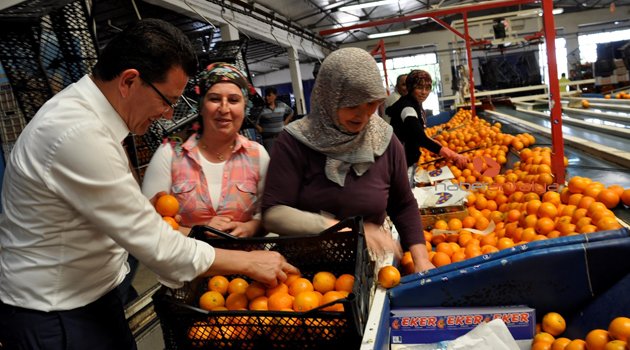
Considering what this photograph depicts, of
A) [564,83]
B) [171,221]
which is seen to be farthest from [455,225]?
[564,83]

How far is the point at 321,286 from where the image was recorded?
1.35 m

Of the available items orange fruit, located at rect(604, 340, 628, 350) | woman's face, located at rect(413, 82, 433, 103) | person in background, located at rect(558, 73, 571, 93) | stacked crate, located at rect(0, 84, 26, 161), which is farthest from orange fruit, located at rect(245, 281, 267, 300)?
person in background, located at rect(558, 73, 571, 93)

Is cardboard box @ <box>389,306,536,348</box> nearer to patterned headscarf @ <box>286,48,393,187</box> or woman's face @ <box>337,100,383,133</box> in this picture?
patterned headscarf @ <box>286,48,393,187</box>

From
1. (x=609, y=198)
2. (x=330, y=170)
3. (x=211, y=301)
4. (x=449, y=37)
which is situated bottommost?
(x=609, y=198)

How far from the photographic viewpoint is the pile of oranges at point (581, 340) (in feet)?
3.98

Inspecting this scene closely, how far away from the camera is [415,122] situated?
144 inches

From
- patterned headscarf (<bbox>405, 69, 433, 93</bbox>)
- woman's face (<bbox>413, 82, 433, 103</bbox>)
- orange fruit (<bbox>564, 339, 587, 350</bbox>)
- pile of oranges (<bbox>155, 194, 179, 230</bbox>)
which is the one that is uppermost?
patterned headscarf (<bbox>405, 69, 433, 93</bbox>)

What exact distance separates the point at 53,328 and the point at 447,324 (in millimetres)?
1168

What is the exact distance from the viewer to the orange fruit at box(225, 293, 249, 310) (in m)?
1.31

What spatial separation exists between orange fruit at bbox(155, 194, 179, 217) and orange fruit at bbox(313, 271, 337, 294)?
0.70m

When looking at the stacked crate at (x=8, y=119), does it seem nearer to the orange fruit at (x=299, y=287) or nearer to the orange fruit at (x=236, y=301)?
the orange fruit at (x=236, y=301)

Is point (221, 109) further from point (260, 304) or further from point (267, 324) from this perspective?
point (267, 324)

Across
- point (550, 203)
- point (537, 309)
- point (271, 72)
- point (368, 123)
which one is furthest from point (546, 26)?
point (271, 72)

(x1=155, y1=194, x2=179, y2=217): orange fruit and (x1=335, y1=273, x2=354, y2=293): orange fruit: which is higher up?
(x1=155, y1=194, x2=179, y2=217): orange fruit
